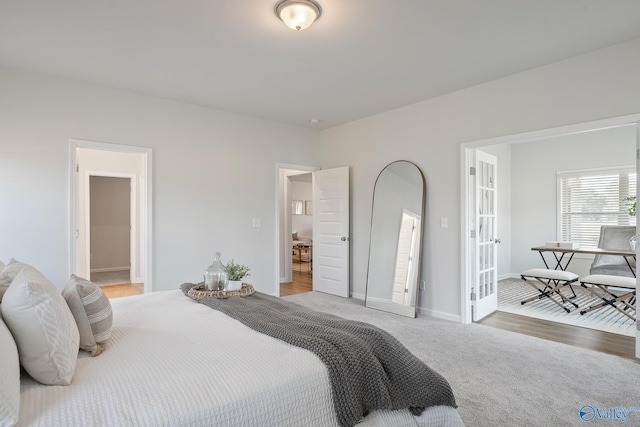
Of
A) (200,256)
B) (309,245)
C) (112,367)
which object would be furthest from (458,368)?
(309,245)

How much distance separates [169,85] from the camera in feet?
12.5

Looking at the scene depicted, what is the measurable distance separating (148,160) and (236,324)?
299cm

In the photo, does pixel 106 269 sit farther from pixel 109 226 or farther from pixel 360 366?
pixel 360 366

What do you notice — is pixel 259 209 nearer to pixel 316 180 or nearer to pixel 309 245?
pixel 316 180

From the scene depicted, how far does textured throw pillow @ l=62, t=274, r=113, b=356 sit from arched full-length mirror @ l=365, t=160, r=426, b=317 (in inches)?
134

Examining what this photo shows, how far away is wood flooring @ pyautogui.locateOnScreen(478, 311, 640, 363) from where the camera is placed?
321 cm

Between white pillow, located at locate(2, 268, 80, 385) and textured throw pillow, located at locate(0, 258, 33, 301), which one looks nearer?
white pillow, located at locate(2, 268, 80, 385)

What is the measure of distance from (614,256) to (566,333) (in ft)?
8.68

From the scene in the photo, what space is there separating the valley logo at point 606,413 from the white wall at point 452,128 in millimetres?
1821

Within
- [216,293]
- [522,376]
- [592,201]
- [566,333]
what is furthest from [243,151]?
[592,201]

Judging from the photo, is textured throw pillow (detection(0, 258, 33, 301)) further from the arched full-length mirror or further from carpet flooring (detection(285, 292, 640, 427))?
the arched full-length mirror

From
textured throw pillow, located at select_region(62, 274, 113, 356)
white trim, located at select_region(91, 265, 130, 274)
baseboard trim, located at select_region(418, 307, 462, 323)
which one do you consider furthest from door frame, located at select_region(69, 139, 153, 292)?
white trim, located at select_region(91, 265, 130, 274)

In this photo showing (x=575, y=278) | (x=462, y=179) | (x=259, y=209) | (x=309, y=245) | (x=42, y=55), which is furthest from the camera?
(x=309, y=245)

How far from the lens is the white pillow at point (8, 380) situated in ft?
3.14
